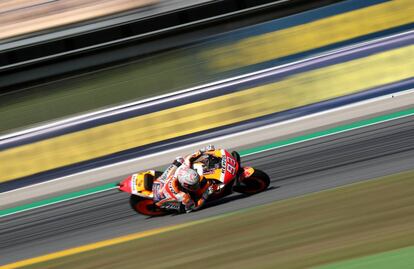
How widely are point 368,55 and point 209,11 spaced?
407 cm

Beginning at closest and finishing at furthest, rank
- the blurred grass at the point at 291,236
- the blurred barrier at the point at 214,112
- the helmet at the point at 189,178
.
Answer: the blurred grass at the point at 291,236
the helmet at the point at 189,178
the blurred barrier at the point at 214,112

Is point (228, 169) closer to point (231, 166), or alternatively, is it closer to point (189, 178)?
point (231, 166)

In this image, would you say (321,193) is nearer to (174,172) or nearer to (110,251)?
(174,172)

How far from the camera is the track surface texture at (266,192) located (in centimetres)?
957

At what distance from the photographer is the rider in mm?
9039

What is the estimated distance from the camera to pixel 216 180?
912cm

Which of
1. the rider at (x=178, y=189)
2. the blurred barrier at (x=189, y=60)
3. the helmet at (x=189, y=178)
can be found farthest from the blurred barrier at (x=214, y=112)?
the helmet at (x=189, y=178)

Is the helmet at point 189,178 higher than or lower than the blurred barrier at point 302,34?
lower

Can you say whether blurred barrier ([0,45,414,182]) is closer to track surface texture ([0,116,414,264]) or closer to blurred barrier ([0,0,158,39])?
track surface texture ([0,116,414,264])

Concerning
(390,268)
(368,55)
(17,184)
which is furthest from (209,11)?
(390,268)

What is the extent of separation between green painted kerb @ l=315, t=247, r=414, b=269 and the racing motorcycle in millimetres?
2818

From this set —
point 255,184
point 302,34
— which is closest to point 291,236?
point 255,184

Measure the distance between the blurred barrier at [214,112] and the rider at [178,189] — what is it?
3.96m

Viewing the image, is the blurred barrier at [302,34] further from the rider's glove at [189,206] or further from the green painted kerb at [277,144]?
the rider's glove at [189,206]
